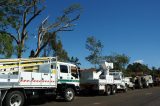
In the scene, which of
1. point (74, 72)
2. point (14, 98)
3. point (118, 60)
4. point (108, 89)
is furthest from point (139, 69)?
point (14, 98)

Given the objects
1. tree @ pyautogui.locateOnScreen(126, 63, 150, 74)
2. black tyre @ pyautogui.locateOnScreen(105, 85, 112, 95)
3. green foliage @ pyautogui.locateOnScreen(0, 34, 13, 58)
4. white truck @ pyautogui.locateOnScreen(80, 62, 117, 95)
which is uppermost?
tree @ pyautogui.locateOnScreen(126, 63, 150, 74)

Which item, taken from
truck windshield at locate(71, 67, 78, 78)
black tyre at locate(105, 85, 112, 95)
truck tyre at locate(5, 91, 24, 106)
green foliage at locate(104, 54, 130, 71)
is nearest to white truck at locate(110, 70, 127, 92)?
black tyre at locate(105, 85, 112, 95)

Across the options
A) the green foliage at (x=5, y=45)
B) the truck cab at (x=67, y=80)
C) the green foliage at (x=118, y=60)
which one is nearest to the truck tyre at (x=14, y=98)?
the truck cab at (x=67, y=80)

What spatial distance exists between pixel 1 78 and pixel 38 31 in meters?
21.8

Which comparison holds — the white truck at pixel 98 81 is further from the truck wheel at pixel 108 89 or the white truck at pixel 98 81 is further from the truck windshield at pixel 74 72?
the truck windshield at pixel 74 72

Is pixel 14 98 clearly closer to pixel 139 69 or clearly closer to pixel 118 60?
pixel 118 60

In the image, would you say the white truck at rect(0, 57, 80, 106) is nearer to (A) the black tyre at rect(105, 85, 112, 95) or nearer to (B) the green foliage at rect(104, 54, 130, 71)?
(A) the black tyre at rect(105, 85, 112, 95)

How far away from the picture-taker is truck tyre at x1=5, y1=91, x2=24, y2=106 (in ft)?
52.3

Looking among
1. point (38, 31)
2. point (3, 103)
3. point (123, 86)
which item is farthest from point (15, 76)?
point (38, 31)

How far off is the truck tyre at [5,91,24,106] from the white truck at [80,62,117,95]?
11780 millimetres

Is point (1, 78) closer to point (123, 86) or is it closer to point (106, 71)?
point (106, 71)

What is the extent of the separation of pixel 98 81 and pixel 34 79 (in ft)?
34.2

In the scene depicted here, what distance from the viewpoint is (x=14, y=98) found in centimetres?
1652

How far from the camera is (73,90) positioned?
21484 millimetres
